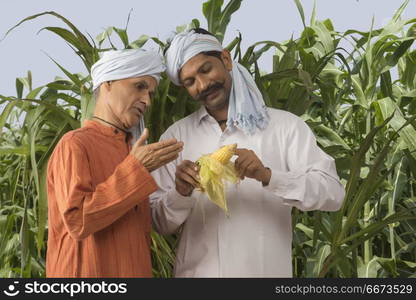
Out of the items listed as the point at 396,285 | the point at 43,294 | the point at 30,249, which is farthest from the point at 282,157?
the point at 30,249

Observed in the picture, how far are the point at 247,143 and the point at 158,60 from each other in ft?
0.89

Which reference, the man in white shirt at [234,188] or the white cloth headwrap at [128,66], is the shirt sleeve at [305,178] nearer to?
the man in white shirt at [234,188]

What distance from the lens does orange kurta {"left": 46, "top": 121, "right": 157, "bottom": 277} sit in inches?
51.0

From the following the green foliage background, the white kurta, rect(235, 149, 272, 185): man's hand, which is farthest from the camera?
the green foliage background

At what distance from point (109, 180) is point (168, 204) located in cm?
23

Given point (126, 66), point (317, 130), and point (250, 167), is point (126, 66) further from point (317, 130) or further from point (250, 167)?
point (317, 130)

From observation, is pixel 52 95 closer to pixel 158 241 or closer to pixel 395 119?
pixel 158 241

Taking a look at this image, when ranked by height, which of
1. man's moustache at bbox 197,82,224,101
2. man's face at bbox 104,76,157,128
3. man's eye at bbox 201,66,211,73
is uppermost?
man's eye at bbox 201,66,211,73

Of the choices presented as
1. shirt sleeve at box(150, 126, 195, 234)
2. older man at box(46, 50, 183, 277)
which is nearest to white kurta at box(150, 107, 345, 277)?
shirt sleeve at box(150, 126, 195, 234)

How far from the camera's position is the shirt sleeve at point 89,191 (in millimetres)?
1286

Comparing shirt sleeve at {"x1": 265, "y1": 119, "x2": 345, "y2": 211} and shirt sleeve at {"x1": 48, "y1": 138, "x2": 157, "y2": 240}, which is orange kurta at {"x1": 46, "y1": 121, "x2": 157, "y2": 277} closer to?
shirt sleeve at {"x1": 48, "y1": 138, "x2": 157, "y2": 240}

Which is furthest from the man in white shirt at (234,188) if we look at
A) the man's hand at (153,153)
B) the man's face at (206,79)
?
the man's hand at (153,153)

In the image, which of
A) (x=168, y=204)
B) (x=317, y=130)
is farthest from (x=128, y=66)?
(x=317, y=130)

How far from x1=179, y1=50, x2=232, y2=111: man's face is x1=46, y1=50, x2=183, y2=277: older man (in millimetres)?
78
